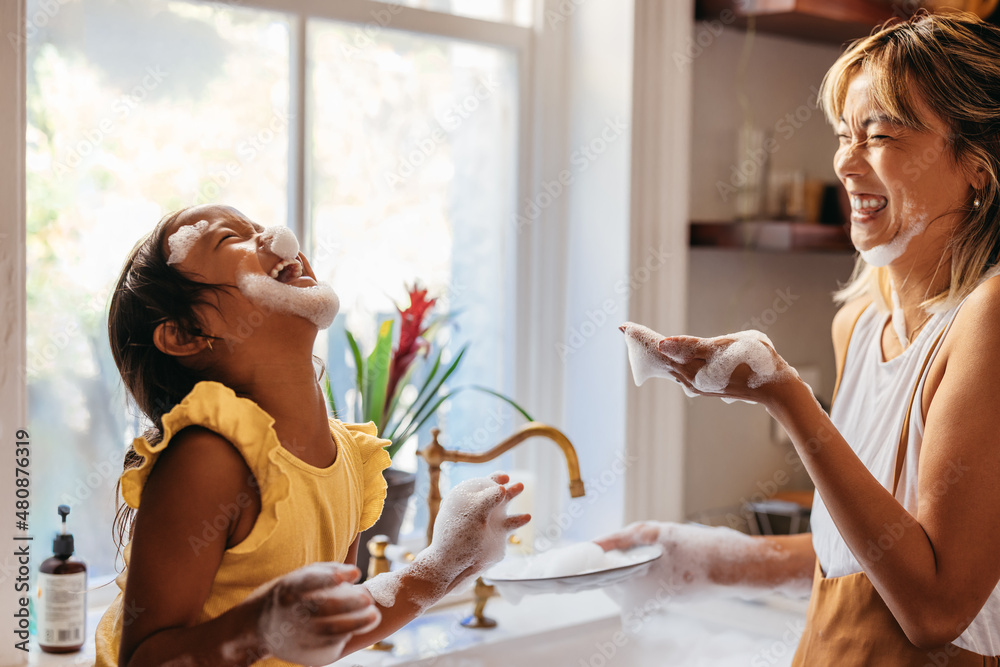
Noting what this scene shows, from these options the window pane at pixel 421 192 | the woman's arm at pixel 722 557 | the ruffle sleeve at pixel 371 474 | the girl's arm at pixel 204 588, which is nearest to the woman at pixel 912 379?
the woman's arm at pixel 722 557

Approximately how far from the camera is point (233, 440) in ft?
2.53

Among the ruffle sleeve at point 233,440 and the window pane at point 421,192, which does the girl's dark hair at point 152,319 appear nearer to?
the ruffle sleeve at point 233,440

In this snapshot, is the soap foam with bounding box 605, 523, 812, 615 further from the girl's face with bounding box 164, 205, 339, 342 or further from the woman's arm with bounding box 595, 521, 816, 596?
the girl's face with bounding box 164, 205, 339, 342

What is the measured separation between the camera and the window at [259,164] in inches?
50.4

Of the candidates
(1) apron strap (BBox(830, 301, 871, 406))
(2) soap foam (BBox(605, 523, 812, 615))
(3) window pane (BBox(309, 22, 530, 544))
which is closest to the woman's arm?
(2) soap foam (BBox(605, 523, 812, 615))

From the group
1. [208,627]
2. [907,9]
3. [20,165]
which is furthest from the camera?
[907,9]

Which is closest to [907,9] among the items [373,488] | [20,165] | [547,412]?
[547,412]

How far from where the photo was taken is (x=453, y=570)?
0.89 meters

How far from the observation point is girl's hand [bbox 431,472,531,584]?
0.89 meters

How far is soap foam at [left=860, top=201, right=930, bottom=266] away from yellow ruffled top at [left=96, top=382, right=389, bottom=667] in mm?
683

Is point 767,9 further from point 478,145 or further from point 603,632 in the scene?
point 603,632

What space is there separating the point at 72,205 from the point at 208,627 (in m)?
0.81

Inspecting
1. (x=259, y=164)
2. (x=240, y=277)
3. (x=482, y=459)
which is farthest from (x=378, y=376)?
(x=240, y=277)

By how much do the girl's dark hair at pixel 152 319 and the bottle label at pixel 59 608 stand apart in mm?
454
